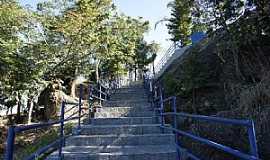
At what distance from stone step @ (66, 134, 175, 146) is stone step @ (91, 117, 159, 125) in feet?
3.71

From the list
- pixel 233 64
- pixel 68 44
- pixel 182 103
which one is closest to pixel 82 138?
pixel 182 103

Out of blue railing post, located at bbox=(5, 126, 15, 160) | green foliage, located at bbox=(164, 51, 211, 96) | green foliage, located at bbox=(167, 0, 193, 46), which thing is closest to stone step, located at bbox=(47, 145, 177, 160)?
blue railing post, located at bbox=(5, 126, 15, 160)

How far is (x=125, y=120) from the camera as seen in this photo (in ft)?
21.2

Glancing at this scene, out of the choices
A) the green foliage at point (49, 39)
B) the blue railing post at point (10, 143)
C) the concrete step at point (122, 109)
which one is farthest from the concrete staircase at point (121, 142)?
the green foliage at point (49, 39)

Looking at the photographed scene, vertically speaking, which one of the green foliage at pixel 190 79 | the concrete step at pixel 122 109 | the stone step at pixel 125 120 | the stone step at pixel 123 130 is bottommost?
the stone step at pixel 123 130

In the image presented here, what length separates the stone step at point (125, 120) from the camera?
641 centimetres

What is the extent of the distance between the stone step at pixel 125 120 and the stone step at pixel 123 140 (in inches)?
44.5

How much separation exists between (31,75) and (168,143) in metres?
7.47

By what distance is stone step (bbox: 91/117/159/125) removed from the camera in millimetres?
6414

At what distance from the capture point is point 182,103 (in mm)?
9219

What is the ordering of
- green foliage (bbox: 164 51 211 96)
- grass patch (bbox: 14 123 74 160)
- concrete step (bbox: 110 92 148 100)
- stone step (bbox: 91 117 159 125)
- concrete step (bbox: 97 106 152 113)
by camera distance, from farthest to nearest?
concrete step (bbox: 110 92 148 100) < grass patch (bbox: 14 123 74 160) < green foliage (bbox: 164 51 211 96) < concrete step (bbox: 97 106 152 113) < stone step (bbox: 91 117 159 125)

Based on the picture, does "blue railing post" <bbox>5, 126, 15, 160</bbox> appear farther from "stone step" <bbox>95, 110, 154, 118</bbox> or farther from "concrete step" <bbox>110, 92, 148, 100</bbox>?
"concrete step" <bbox>110, 92, 148, 100</bbox>

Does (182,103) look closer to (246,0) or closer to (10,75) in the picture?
(246,0)

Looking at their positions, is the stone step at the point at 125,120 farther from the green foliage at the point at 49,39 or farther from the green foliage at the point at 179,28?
the green foliage at the point at 179,28
